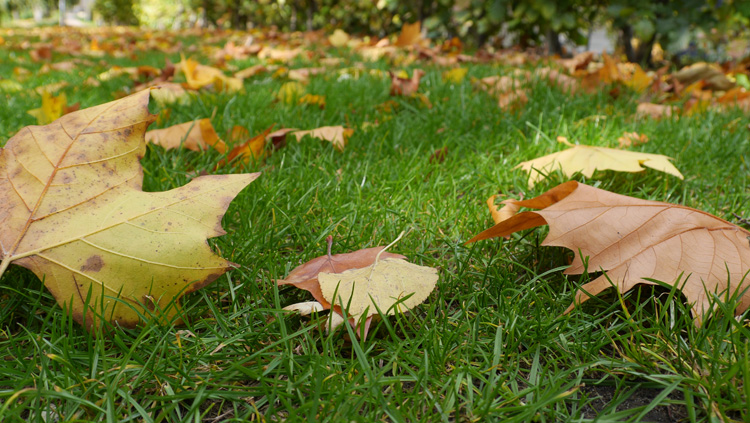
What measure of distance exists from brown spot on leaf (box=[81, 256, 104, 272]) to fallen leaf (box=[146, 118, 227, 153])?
2.77 ft

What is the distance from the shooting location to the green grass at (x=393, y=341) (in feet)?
2.45

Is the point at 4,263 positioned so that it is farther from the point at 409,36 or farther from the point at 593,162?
the point at 409,36

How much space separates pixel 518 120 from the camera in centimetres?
214

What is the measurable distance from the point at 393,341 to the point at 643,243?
0.53 metres

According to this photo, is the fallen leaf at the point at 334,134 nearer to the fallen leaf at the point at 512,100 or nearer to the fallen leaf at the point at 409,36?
the fallen leaf at the point at 512,100

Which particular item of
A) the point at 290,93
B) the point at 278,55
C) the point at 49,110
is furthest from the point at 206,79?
the point at 278,55

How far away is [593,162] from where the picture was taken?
1.43 m

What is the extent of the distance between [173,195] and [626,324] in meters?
0.87

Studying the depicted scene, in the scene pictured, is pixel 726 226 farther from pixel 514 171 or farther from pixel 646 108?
pixel 646 108

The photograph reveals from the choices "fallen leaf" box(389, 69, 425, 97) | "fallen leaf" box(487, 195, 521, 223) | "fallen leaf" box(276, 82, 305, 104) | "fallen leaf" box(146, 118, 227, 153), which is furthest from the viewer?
"fallen leaf" box(389, 69, 425, 97)

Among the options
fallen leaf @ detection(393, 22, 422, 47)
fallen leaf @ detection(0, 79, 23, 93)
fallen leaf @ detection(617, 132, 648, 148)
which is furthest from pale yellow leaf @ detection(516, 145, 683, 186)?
fallen leaf @ detection(393, 22, 422, 47)

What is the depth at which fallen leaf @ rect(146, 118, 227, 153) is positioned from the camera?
1.67 metres

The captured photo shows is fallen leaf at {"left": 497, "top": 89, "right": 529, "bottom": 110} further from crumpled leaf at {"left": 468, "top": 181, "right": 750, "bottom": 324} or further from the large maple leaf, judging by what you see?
the large maple leaf

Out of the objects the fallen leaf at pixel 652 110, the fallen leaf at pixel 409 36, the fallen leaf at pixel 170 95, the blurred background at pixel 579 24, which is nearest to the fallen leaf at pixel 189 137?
the fallen leaf at pixel 170 95
